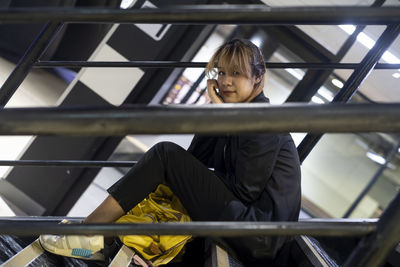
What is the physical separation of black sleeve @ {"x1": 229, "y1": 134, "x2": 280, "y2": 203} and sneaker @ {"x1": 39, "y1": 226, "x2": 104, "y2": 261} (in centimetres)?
43

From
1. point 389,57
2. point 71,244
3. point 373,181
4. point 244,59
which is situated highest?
point 389,57

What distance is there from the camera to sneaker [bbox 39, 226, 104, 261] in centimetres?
123

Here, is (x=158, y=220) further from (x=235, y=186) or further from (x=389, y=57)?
(x=389, y=57)

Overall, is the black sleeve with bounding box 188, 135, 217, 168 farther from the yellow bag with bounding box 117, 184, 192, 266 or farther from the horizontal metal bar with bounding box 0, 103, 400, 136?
the horizontal metal bar with bounding box 0, 103, 400, 136

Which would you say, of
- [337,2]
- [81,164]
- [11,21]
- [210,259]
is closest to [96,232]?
[11,21]

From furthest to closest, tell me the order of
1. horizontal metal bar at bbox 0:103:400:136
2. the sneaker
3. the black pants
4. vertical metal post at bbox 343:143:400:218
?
vertical metal post at bbox 343:143:400:218, the black pants, the sneaker, horizontal metal bar at bbox 0:103:400:136

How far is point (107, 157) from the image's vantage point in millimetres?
3768

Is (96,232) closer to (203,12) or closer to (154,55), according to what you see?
(203,12)

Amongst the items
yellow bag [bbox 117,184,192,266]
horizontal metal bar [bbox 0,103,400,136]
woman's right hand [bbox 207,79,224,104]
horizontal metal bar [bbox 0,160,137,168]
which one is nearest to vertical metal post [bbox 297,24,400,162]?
woman's right hand [bbox 207,79,224,104]

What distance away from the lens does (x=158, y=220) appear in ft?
4.69

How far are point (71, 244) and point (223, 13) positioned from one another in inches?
31.2

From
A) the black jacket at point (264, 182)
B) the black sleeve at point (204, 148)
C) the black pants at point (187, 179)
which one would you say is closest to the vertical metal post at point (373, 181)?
the black sleeve at point (204, 148)

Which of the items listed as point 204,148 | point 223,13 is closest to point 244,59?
point 204,148

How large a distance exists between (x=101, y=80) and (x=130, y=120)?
10.4 ft
